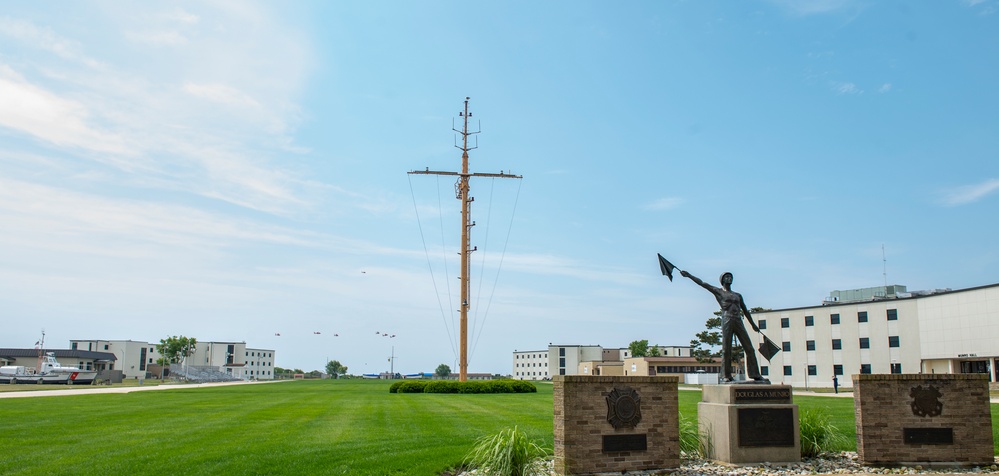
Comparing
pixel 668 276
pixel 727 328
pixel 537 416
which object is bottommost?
pixel 537 416

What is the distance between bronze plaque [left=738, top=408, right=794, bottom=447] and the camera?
12.0 m

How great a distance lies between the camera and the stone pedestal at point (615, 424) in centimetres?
1090

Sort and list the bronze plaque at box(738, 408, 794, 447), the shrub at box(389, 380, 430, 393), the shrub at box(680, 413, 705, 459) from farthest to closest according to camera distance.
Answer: the shrub at box(389, 380, 430, 393) < the shrub at box(680, 413, 705, 459) < the bronze plaque at box(738, 408, 794, 447)

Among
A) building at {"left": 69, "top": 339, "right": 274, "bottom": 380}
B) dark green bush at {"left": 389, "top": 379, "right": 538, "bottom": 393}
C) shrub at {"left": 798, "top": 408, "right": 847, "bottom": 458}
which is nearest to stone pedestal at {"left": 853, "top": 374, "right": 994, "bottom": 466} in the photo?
shrub at {"left": 798, "top": 408, "right": 847, "bottom": 458}

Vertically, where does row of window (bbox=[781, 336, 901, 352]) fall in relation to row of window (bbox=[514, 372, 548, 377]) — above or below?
above

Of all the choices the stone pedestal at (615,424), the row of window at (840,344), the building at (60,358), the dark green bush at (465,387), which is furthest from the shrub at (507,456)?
the building at (60,358)

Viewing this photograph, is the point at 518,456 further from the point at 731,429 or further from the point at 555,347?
the point at 555,347

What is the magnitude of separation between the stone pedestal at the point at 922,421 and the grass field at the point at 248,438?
A: 4550 millimetres

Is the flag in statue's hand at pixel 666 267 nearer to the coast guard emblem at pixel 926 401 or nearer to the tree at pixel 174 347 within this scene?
the coast guard emblem at pixel 926 401

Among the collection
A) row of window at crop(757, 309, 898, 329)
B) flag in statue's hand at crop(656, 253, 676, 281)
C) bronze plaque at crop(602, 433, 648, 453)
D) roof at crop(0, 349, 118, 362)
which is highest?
row of window at crop(757, 309, 898, 329)

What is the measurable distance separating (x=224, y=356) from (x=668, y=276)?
155 meters

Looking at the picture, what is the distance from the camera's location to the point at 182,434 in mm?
15859

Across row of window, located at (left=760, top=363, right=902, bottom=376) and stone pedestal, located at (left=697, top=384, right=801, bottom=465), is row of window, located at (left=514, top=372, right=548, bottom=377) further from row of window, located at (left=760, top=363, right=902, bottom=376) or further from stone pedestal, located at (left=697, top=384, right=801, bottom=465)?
stone pedestal, located at (left=697, top=384, right=801, bottom=465)

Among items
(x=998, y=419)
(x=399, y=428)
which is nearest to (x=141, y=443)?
(x=399, y=428)
